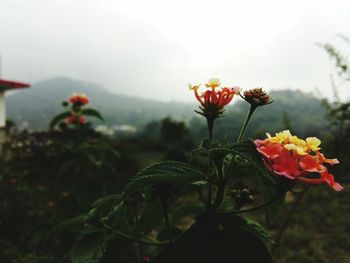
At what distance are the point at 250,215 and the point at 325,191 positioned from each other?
1.61m

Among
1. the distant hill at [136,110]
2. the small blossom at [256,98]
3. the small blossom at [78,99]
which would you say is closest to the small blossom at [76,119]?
the small blossom at [78,99]

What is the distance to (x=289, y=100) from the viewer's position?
92.3 m

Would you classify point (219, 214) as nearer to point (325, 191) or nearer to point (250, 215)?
point (250, 215)

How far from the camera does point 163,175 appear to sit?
2.95 feet

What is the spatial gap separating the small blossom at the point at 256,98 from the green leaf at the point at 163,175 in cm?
36

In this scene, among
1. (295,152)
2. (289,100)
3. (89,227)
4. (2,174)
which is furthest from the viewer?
(289,100)

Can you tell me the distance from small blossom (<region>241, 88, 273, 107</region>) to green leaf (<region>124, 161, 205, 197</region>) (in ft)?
1.17

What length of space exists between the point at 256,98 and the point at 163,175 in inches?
18.2

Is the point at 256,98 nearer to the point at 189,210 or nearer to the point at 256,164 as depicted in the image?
the point at 256,164

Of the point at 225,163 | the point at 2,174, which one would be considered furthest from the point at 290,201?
the point at 225,163

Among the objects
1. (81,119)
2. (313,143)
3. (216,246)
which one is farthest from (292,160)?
(81,119)

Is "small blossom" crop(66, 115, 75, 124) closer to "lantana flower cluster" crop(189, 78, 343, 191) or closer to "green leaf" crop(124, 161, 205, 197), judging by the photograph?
"green leaf" crop(124, 161, 205, 197)

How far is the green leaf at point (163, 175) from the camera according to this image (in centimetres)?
89

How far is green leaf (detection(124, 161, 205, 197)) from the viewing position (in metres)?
0.89
